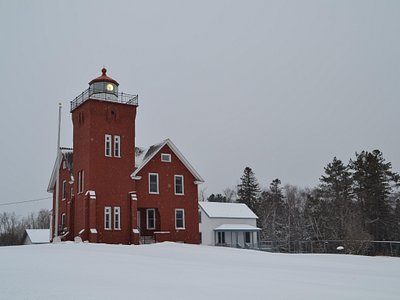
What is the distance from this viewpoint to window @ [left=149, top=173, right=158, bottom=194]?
37.4m

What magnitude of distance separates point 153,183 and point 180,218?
12.5 ft

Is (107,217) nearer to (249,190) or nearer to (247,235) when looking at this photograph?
(247,235)

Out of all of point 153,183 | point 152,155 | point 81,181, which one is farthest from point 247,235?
point 81,181

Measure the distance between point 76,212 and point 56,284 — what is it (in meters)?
25.3

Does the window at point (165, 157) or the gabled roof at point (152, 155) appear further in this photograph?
the window at point (165, 157)

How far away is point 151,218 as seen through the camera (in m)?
38.3

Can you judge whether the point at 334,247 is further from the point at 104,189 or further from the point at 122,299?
the point at 122,299

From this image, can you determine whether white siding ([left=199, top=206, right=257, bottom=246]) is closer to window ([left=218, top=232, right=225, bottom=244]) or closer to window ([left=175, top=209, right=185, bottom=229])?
window ([left=218, top=232, right=225, bottom=244])

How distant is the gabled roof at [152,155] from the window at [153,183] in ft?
4.31

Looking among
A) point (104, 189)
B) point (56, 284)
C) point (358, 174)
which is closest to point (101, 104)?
point (104, 189)

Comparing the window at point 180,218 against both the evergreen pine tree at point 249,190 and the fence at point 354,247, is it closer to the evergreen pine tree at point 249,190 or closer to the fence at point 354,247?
the fence at point 354,247

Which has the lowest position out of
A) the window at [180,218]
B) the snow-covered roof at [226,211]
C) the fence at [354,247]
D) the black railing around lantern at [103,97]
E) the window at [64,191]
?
the fence at [354,247]

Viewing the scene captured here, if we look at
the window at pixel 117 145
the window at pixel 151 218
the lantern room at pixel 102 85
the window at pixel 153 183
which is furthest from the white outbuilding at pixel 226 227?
the lantern room at pixel 102 85

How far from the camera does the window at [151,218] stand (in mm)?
38122
